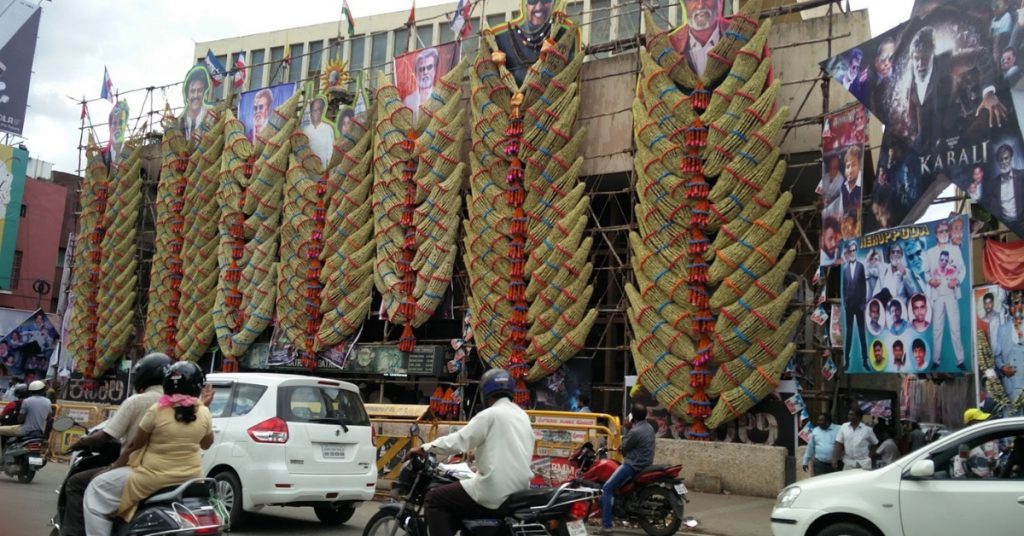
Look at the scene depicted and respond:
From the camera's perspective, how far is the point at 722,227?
52.5 feet

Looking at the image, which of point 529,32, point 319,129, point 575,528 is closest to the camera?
point 575,528

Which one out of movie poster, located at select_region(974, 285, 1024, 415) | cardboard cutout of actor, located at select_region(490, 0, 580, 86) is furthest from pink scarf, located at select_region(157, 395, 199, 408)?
cardboard cutout of actor, located at select_region(490, 0, 580, 86)

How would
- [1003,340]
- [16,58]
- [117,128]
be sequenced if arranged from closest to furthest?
[1003,340], [16,58], [117,128]

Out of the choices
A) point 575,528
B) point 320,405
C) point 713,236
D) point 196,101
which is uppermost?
point 196,101

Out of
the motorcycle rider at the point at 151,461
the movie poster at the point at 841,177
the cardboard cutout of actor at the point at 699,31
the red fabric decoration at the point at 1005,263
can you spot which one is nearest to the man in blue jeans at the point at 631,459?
the red fabric decoration at the point at 1005,263

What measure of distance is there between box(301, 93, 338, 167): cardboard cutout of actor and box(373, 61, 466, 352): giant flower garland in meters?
2.42

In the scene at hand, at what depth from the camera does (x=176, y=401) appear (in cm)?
509

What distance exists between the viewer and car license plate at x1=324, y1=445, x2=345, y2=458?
357 inches

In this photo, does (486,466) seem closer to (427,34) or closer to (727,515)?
(727,515)

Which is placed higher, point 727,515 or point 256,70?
point 256,70

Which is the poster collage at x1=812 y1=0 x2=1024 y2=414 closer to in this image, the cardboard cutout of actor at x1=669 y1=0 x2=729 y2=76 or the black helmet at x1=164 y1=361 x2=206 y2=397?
the cardboard cutout of actor at x1=669 y1=0 x2=729 y2=76

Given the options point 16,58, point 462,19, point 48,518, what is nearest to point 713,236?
point 462,19

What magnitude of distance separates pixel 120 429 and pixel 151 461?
57 cm

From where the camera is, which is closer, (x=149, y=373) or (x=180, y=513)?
(x=180, y=513)
